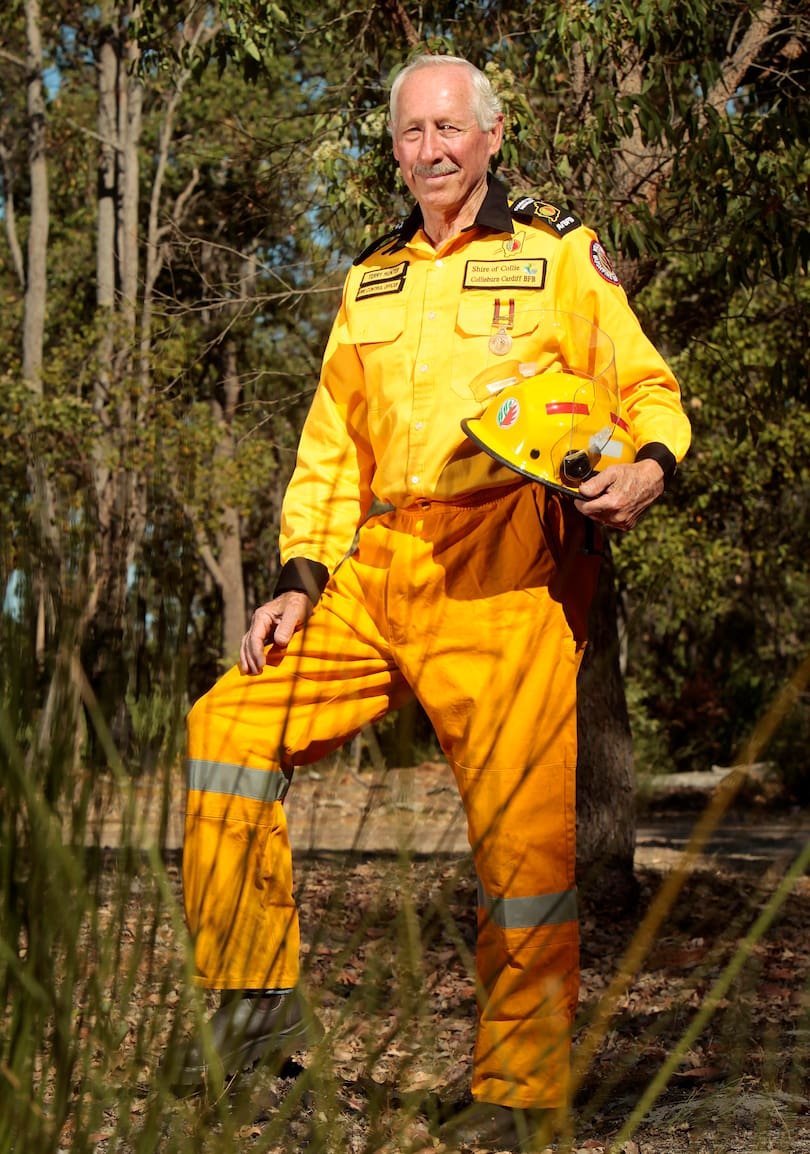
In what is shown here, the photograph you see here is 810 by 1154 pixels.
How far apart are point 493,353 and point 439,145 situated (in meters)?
0.45

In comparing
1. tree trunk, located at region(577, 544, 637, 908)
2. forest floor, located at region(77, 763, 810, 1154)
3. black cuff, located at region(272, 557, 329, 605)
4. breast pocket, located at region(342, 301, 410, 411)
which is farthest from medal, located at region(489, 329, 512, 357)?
tree trunk, located at region(577, 544, 637, 908)

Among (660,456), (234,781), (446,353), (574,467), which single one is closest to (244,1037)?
(234,781)

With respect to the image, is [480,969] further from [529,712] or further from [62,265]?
[62,265]

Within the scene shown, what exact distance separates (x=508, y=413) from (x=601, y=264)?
0.53 meters

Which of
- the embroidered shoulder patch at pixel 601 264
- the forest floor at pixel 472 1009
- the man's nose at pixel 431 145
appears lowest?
the forest floor at pixel 472 1009

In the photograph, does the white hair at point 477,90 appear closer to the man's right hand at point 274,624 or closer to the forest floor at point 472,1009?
the man's right hand at point 274,624

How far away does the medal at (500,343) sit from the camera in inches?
123

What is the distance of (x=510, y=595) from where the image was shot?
302 centimetres

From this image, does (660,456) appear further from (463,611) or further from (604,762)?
(604,762)

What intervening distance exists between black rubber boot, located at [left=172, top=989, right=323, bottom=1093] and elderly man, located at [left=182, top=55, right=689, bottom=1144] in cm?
2

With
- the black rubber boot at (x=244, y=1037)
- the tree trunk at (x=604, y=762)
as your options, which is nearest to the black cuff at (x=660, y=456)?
the black rubber boot at (x=244, y=1037)

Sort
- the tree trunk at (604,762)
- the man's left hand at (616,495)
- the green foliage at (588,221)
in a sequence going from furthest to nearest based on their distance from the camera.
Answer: the tree trunk at (604,762)
the man's left hand at (616,495)
the green foliage at (588,221)

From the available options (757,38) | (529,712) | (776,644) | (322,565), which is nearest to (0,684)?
(529,712)

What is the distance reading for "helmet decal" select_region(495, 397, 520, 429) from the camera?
9.52 ft
